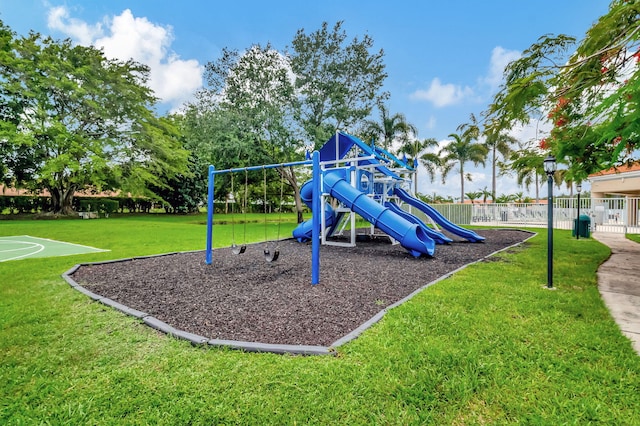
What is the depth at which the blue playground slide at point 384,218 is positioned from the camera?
815 cm

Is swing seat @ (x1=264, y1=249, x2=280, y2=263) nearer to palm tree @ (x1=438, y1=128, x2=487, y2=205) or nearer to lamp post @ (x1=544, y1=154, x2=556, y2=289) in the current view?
lamp post @ (x1=544, y1=154, x2=556, y2=289)

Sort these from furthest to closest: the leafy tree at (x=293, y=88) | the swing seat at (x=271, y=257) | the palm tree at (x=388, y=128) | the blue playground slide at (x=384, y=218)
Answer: the palm tree at (x=388, y=128) < the leafy tree at (x=293, y=88) < the blue playground slide at (x=384, y=218) < the swing seat at (x=271, y=257)

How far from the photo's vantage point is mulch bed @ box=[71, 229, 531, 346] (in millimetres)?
3646

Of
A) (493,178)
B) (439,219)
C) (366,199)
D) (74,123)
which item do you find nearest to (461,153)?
(493,178)

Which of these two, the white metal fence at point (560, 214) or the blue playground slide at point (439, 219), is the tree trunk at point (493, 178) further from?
the blue playground slide at point (439, 219)

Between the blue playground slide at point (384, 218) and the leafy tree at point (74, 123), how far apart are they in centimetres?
2447

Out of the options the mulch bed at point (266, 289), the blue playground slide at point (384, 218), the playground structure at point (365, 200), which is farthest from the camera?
the playground structure at point (365, 200)

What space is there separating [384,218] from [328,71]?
50.2 ft

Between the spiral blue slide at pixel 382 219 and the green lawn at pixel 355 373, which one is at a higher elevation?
the spiral blue slide at pixel 382 219

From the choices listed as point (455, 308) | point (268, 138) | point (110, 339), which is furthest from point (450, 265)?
point (268, 138)

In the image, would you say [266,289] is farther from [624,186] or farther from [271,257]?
[624,186]

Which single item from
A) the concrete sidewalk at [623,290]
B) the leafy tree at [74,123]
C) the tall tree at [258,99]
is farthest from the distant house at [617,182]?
the leafy tree at [74,123]

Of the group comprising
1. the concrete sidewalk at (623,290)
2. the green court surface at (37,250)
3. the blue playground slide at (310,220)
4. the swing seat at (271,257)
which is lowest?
the concrete sidewalk at (623,290)

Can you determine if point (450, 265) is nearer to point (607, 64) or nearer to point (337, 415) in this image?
point (607, 64)
